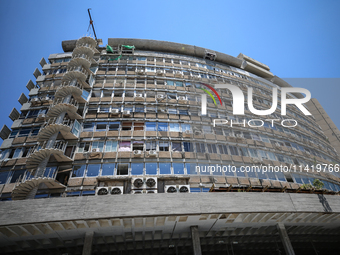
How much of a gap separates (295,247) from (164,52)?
30.6 m

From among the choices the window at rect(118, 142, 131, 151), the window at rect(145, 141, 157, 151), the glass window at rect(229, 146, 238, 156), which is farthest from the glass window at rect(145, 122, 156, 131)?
the glass window at rect(229, 146, 238, 156)

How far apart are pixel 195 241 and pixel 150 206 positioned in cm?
366

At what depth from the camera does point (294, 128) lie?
3253 cm

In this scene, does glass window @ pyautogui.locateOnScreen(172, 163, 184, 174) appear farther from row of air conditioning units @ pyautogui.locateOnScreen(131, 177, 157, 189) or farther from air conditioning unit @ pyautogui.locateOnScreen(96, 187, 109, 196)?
air conditioning unit @ pyautogui.locateOnScreen(96, 187, 109, 196)

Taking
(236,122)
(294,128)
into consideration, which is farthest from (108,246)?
(294,128)

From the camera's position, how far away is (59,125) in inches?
819

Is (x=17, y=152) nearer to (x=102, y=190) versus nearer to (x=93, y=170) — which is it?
(x=93, y=170)

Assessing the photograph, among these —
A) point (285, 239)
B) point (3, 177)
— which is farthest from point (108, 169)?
point (285, 239)

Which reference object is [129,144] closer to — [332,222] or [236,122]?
[236,122]

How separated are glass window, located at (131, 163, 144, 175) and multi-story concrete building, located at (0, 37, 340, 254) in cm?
29

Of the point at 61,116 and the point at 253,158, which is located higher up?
the point at 61,116

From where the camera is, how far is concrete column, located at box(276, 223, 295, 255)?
566 inches

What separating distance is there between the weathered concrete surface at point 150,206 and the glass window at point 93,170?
7.50 metres

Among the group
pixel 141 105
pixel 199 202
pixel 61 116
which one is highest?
pixel 141 105
